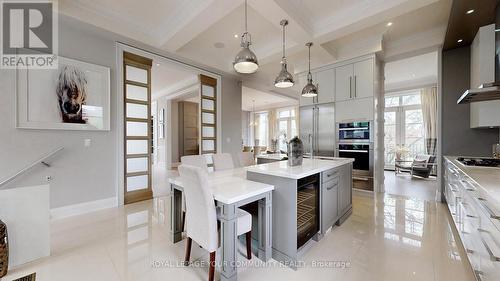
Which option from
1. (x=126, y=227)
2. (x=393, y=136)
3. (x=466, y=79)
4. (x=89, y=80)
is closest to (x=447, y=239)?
(x=466, y=79)

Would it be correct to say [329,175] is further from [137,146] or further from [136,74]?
[136,74]

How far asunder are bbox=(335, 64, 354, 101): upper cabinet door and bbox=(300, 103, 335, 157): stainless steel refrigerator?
0.30 metres

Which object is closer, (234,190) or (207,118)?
(234,190)

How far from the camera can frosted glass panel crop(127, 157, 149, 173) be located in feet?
12.1

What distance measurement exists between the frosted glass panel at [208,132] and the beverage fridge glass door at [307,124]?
2379mm

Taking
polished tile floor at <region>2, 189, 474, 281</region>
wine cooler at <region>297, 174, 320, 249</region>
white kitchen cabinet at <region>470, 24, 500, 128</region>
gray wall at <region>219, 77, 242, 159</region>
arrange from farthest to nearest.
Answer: gray wall at <region>219, 77, 242, 159</region>
white kitchen cabinet at <region>470, 24, 500, 128</region>
wine cooler at <region>297, 174, 320, 249</region>
polished tile floor at <region>2, 189, 474, 281</region>

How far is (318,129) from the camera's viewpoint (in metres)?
4.71

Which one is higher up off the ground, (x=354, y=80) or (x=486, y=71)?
(x=354, y=80)

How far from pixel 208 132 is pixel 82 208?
9.65 ft

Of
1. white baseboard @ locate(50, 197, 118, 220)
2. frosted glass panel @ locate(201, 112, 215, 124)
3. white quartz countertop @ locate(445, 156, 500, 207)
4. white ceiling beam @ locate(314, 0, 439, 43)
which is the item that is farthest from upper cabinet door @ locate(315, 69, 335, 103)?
white baseboard @ locate(50, 197, 118, 220)

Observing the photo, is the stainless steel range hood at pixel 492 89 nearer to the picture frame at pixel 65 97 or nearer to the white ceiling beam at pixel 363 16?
the white ceiling beam at pixel 363 16

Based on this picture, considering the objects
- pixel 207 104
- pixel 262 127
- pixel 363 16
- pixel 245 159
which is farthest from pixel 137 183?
pixel 262 127

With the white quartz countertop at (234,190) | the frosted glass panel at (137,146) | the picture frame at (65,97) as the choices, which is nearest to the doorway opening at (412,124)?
the white quartz countertop at (234,190)

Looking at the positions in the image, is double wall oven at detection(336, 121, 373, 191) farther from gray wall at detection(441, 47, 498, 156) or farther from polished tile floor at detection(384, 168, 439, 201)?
gray wall at detection(441, 47, 498, 156)
